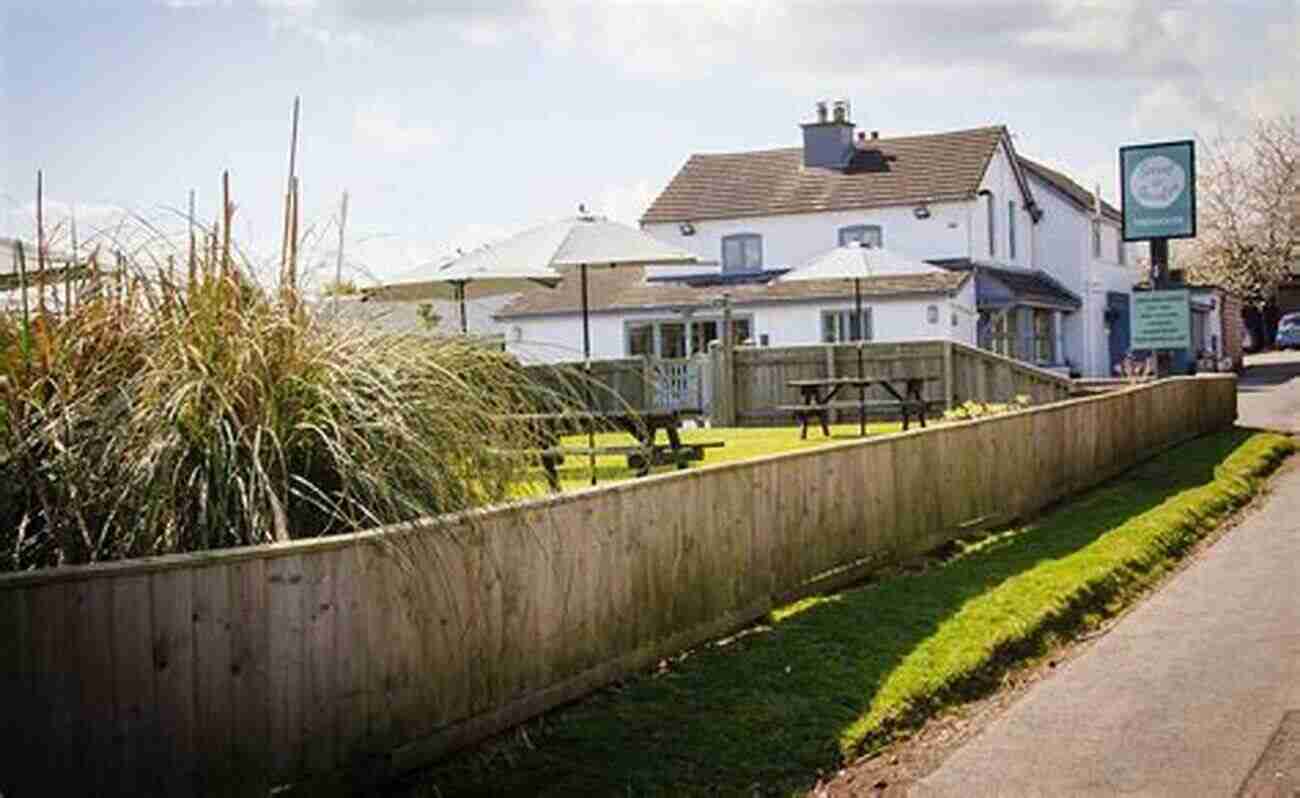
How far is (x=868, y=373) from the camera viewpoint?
1137 inches

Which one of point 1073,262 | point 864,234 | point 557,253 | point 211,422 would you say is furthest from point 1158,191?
Result: point 211,422

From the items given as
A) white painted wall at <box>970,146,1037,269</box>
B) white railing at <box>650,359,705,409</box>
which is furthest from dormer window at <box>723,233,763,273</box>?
white railing at <box>650,359,705,409</box>

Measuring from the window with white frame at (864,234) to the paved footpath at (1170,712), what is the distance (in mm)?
30930

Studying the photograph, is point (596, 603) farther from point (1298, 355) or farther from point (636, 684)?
point (1298, 355)

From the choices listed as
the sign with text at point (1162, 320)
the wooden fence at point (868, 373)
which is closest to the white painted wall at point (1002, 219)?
the sign with text at point (1162, 320)

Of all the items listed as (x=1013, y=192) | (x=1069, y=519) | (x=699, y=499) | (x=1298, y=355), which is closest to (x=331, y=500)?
(x=699, y=499)

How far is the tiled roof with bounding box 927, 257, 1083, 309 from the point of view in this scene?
138 ft

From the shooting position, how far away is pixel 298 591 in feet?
20.6

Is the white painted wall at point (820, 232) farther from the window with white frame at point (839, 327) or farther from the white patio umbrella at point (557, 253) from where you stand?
the white patio umbrella at point (557, 253)

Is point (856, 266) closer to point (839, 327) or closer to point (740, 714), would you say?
point (839, 327)

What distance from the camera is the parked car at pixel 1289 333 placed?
2894 inches

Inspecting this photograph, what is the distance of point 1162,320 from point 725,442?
504 inches

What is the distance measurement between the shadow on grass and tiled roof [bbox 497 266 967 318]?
27.6 m

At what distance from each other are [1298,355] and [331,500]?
6806 cm
